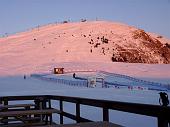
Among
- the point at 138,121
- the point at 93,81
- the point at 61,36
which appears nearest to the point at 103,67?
the point at 61,36

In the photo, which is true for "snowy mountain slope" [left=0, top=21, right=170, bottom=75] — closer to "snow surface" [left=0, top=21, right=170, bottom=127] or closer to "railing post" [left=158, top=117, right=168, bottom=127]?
"snow surface" [left=0, top=21, right=170, bottom=127]

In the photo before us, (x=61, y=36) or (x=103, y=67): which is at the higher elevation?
(x=61, y=36)

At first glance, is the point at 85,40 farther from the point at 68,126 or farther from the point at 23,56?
the point at 68,126

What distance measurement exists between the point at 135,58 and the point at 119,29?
12.1 meters

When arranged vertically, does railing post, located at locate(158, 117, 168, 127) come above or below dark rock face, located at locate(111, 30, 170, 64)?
below

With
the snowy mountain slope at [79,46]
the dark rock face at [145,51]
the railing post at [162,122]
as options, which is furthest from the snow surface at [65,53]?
the railing post at [162,122]

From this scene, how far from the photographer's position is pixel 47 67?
59781 mm

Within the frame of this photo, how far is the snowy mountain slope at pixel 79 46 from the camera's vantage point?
68312 mm

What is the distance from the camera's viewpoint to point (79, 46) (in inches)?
3081

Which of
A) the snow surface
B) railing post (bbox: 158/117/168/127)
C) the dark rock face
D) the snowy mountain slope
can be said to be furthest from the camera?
the dark rock face

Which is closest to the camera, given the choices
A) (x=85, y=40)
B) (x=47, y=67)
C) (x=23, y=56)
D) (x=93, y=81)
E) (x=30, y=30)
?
(x=93, y=81)

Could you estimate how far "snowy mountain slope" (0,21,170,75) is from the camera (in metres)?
68.3

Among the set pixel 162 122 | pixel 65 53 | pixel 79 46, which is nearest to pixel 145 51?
pixel 79 46

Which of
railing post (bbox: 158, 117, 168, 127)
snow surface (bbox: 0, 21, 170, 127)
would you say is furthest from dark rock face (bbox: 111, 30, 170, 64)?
railing post (bbox: 158, 117, 168, 127)
